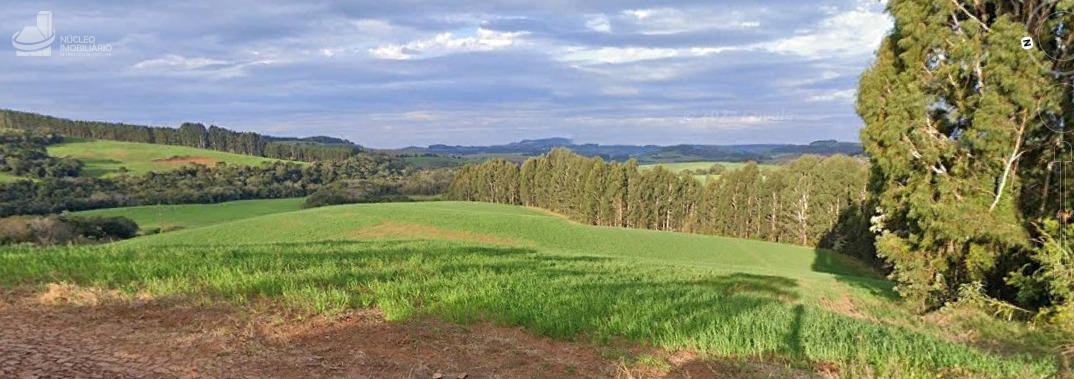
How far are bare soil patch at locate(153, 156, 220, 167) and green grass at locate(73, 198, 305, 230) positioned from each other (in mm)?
34683

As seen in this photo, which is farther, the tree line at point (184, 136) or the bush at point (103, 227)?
the tree line at point (184, 136)

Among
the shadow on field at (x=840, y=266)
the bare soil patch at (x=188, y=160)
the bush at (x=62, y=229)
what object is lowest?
the shadow on field at (x=840, y=266)

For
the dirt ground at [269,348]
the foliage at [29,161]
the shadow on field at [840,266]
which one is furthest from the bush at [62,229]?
the shadow on field at [840,266]

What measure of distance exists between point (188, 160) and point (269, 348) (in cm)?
12979

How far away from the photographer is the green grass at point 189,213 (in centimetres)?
6838

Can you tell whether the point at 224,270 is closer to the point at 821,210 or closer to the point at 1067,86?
the point at 1067,86

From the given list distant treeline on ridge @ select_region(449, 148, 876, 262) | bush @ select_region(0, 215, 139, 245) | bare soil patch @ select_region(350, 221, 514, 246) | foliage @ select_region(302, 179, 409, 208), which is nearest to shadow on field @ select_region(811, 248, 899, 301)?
distant treeline on ridge @ select_region(449, 148, 876, 262)

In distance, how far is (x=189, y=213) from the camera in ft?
254

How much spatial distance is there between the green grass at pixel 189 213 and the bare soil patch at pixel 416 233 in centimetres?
3165

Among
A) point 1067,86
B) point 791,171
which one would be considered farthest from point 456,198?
point 1067,86

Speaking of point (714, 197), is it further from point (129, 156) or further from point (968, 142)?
point (129, 156)

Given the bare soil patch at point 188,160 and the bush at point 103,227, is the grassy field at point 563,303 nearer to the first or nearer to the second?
the bush at point 103,227

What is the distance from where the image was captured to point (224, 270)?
32.7 feet

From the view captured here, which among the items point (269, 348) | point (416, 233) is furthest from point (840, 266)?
point (269, 348)
